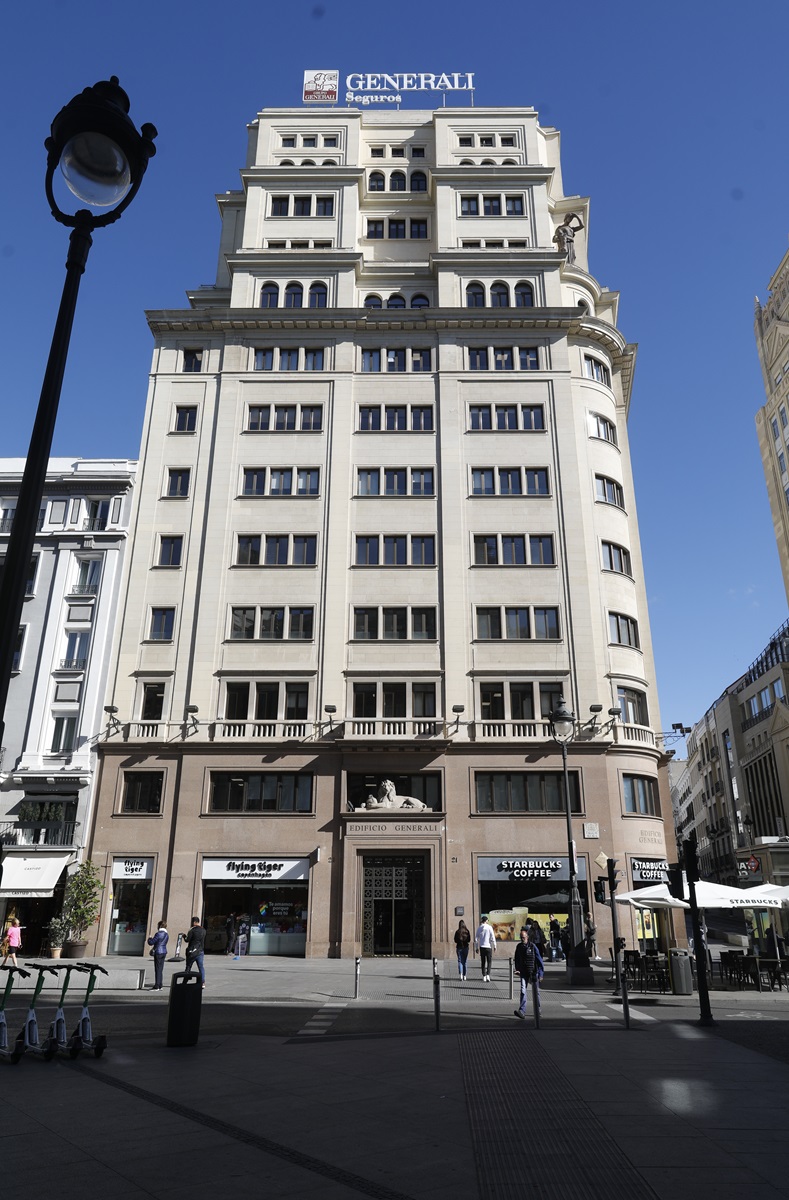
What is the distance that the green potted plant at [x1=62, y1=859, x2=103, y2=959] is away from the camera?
1334 inches

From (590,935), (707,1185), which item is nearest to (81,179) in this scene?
(707,1185)

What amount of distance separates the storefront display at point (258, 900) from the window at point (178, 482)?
18.9 m

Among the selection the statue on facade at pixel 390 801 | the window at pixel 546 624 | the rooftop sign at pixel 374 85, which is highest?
the rooftop sign at pixel 374 85

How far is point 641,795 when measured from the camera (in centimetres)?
3825

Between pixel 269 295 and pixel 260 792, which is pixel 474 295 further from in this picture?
pixel 260 792

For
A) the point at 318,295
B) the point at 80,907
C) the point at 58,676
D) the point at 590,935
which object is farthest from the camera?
the point at 318,295

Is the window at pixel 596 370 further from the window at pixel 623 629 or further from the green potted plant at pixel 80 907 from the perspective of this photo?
the green potted plant at pixel 80 907

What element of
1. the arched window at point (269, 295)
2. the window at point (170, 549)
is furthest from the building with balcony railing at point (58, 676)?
the arched window at point (269, 295)

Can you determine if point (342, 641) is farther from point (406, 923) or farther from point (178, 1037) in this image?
point (178, 1037)

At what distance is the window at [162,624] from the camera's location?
40062mm

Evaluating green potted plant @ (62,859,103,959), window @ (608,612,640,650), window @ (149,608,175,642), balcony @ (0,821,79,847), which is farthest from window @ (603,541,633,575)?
balcony @ (0,821,79,847)

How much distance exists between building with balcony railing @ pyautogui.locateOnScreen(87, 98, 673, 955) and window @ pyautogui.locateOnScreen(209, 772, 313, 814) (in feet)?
0.43

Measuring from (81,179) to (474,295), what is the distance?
4467cm

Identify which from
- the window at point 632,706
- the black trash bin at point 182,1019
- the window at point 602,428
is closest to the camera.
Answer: the black trash bin at point 182,1019
